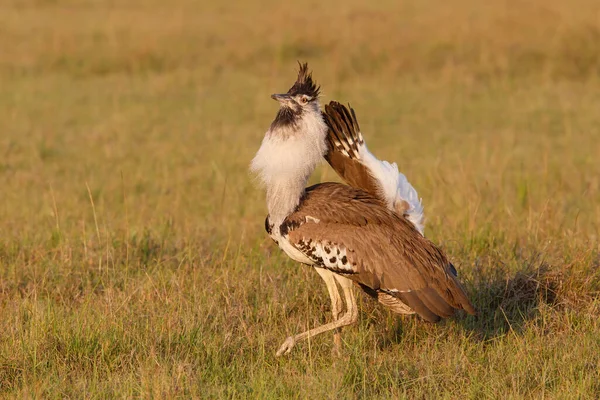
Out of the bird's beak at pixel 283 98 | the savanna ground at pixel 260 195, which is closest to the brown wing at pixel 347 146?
the bird's beak at pixel 283 98

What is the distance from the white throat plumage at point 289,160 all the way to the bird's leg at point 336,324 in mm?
444

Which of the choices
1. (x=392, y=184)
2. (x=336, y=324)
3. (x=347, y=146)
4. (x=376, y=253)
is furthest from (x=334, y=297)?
→ (x=347, y=146)

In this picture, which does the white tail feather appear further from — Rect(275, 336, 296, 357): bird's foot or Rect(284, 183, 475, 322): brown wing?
Rect(275, 336, 296, 357): bird's foot

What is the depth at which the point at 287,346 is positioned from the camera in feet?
14.1

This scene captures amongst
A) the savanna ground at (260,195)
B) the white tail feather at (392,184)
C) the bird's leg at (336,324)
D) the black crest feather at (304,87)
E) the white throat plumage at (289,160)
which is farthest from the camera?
the white tail feather at (392,184)

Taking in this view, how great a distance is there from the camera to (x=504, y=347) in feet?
14.7

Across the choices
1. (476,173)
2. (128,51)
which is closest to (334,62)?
(128,51)

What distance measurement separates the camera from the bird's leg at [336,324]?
4.31 m

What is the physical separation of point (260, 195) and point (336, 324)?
10.8ft

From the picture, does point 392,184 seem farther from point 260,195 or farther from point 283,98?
point 260,195

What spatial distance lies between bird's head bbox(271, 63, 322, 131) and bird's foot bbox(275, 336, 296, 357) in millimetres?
981

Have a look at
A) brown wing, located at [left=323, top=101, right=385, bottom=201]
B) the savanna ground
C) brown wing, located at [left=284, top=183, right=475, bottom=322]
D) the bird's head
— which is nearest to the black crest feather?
the bird's head

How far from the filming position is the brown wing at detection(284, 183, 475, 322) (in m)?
4.27

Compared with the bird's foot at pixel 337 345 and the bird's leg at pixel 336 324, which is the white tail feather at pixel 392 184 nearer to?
the bird's leg at pixel 336 324
